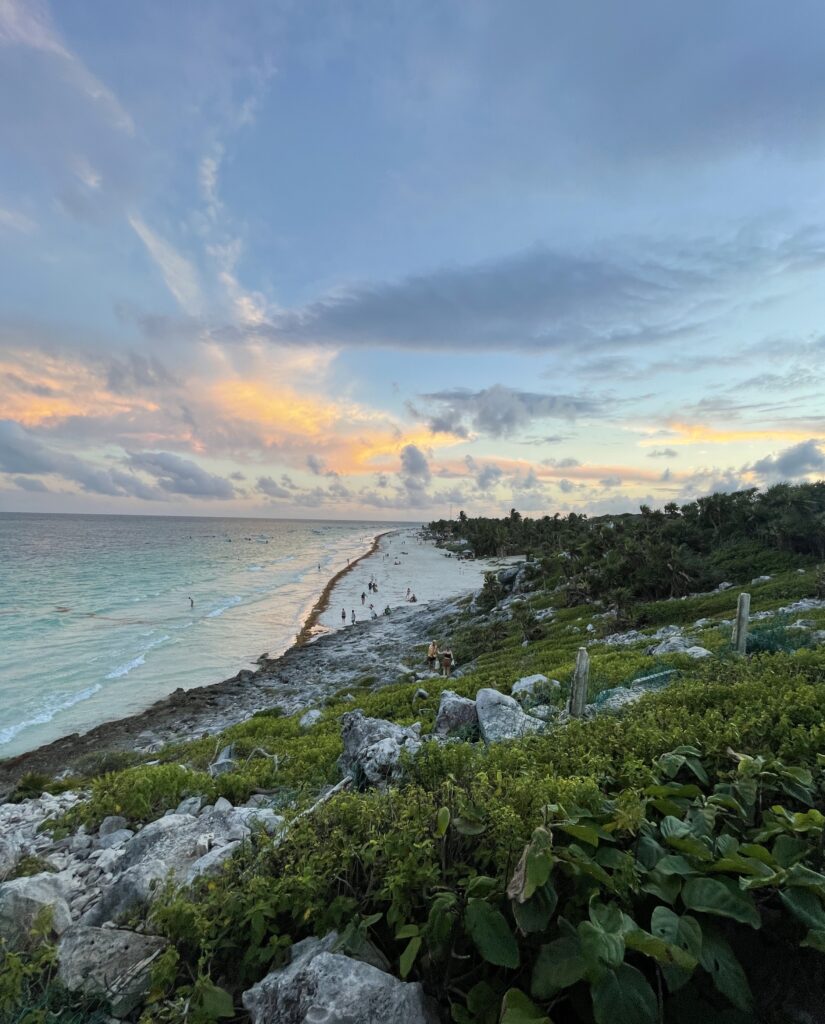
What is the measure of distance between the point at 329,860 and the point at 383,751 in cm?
356

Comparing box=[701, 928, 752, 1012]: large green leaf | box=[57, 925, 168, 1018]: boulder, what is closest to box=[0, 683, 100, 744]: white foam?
box=[57, 925, 168, 1018]: boulder

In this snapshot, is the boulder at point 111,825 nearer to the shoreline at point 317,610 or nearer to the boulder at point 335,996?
the boulder at point 335,996

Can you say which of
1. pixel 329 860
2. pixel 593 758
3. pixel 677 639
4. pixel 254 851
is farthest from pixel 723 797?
pixel 677 639

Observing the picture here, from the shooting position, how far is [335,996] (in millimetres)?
2627

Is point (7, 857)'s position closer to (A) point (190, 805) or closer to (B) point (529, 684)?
(A) point (190, 805)

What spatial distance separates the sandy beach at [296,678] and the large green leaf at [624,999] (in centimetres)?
1703

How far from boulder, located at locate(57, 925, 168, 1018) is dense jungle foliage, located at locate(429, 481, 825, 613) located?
2455 centimetres

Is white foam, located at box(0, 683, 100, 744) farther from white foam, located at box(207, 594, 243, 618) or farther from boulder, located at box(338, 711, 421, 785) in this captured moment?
white foam, located at box(207, 594, 243, 618)

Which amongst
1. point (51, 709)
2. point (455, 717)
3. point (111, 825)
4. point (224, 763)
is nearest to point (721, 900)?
point (455, 717)

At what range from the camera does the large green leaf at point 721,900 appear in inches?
97.7

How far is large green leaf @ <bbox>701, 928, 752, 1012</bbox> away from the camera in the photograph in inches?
90.4

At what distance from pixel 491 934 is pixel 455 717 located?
270 inches

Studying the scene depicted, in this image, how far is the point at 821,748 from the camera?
4.53 m

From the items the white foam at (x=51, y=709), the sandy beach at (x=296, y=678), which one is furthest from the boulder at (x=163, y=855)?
the white foam at (x=51, y=709)
